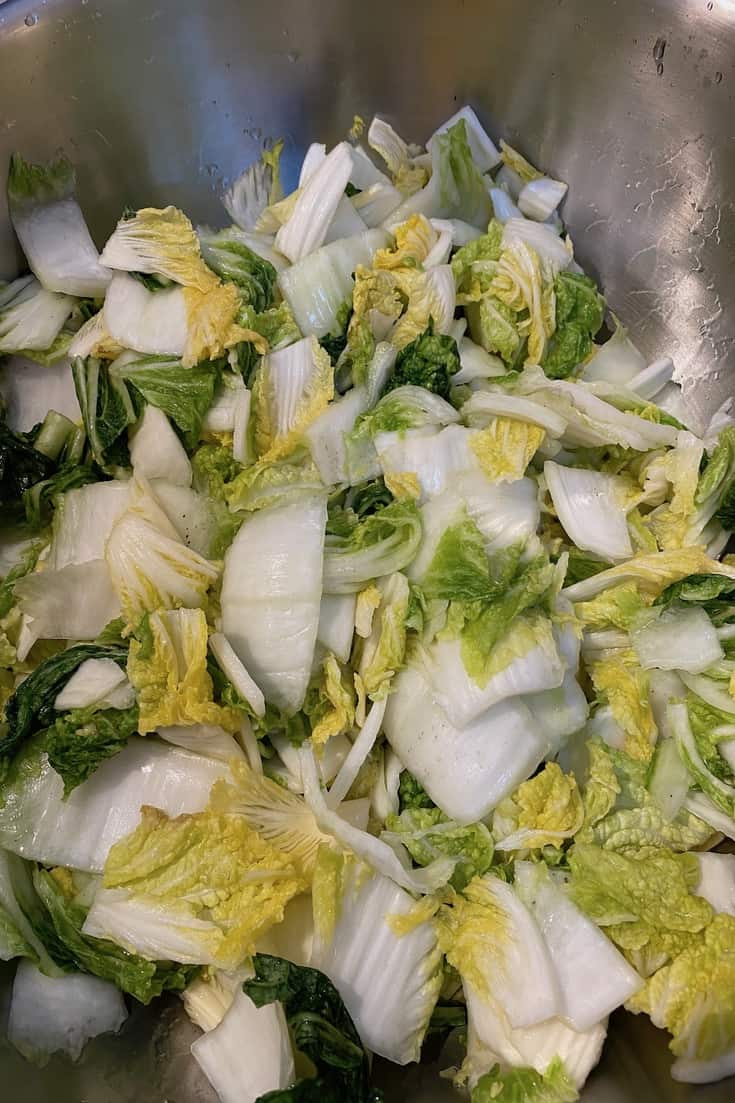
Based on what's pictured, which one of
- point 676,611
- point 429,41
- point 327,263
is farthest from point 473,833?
point 429,41

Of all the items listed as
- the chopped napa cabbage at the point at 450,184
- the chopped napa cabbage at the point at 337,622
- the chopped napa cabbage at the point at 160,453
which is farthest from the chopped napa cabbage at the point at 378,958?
the chopped napa cabbage at the point at 450,184

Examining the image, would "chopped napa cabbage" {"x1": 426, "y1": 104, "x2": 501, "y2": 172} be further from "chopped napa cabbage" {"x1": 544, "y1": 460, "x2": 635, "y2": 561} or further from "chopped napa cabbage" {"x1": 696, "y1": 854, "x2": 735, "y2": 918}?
"chopped napa cabbage" {"x1": 696, "y1": 854, "x2": 735, "y2": 918}

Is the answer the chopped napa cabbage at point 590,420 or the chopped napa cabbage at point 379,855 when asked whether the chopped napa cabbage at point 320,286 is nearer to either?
the chopped napa cabbage at point 590,420

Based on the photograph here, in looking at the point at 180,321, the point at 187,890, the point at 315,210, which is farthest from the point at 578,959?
the point at 315,210

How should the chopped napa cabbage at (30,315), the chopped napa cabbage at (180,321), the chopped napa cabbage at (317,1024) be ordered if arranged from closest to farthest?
the chopped napa cabbage at (317,1024)
the chopped napa cabbage at (180,321)
the chopped napa cabbage at (30,315)

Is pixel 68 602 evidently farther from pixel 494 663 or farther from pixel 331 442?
pixel 494 663

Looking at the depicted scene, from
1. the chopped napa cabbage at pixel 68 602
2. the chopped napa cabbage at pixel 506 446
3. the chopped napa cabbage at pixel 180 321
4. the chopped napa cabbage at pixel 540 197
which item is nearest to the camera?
the chopped napa cabbage at pixel 68 602

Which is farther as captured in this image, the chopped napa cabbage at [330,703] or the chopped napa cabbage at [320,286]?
the chopped napa cabbage at [320,286]
